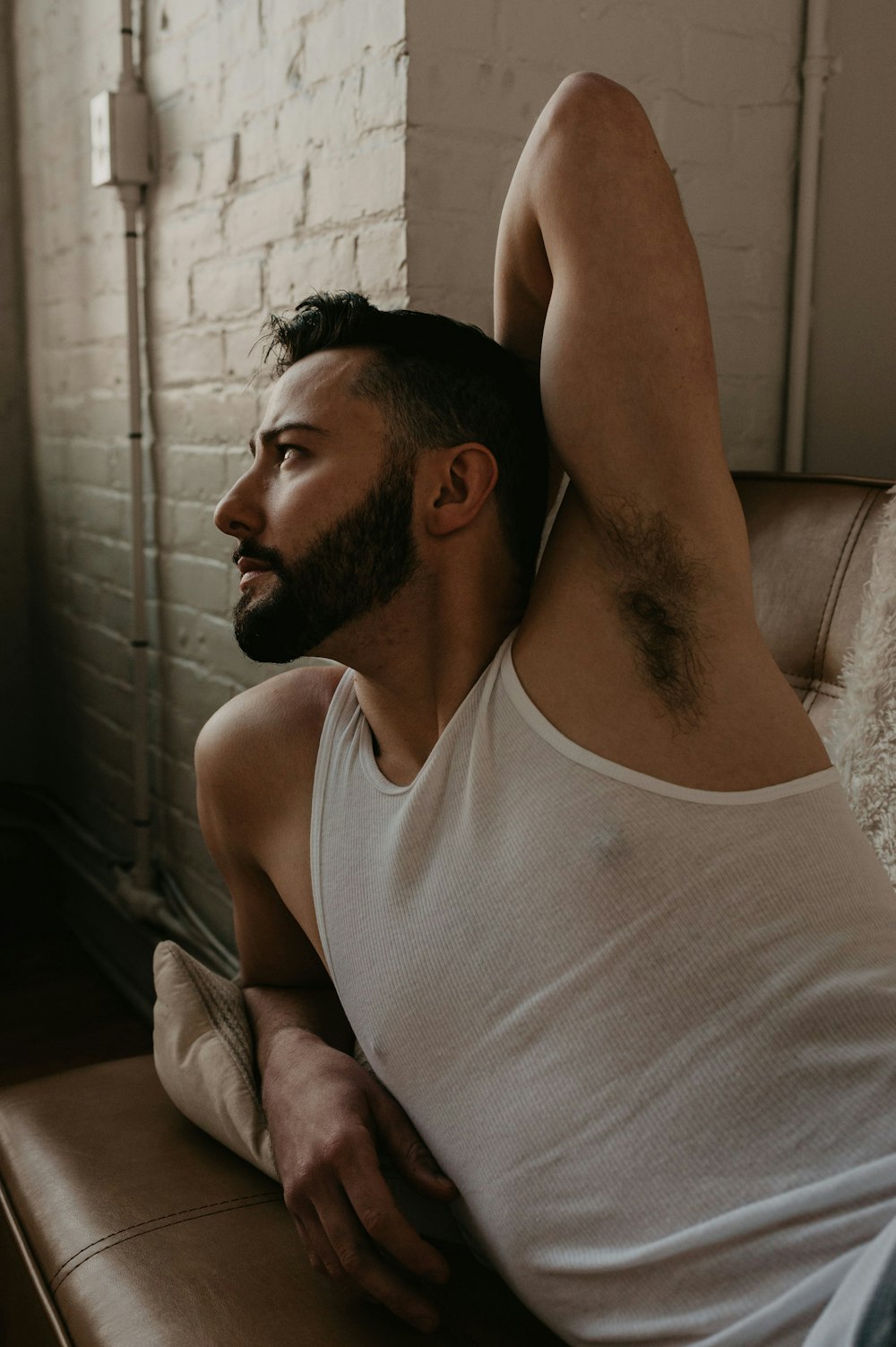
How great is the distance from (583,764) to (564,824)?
5 centimetres

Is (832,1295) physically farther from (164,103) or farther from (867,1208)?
(164,103)

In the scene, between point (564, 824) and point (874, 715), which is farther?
point (874, 715)

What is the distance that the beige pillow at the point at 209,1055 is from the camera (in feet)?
3.58

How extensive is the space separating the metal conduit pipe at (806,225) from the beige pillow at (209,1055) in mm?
1096

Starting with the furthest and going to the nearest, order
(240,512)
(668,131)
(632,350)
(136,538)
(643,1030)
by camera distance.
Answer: (136,538), (668,131), (240,512), (632,350), (643,1030)

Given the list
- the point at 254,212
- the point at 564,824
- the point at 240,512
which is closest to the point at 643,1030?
the point at 564,824

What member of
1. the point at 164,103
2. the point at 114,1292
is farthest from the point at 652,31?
the point at 114,1292

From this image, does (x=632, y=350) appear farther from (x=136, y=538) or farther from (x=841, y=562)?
(x=136, y=538)

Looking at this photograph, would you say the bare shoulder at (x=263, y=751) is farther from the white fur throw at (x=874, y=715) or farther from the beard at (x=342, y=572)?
the white fur throw at (x=874, y=715)

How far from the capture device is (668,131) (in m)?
1.64

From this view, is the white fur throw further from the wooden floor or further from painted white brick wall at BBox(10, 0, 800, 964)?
the wooden floor

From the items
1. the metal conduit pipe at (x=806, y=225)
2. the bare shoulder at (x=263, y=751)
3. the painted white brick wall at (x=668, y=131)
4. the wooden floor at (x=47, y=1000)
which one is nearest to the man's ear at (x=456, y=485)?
the bare shoulder at (x=263, y=751)

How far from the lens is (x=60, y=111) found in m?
2.66

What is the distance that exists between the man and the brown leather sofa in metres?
0.06
